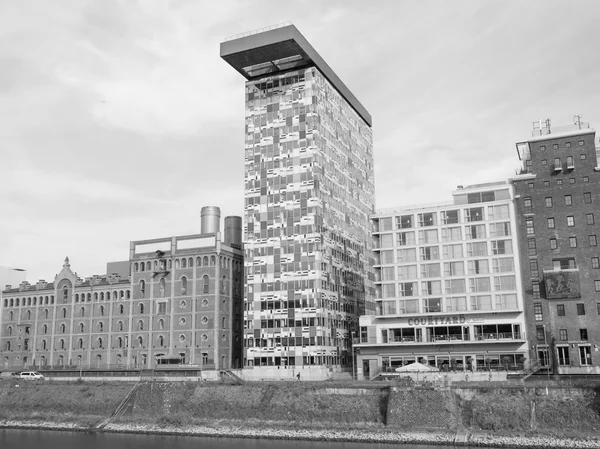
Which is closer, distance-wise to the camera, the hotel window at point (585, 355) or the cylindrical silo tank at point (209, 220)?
the hotel window at point (585, 355)

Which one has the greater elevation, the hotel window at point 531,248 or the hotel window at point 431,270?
the hotel window at point 531,248

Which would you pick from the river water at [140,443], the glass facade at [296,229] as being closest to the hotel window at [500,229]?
the glass facade at [296,229]

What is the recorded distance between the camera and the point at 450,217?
108m

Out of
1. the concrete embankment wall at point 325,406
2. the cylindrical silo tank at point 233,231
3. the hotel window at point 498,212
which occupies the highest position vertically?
the cylindrical silo tank at point 233,231

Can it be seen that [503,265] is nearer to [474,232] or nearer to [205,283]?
[474,232]

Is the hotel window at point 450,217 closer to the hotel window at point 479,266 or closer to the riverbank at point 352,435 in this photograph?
the hotel window at point 479,266

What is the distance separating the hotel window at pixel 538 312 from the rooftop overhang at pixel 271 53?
203 ft

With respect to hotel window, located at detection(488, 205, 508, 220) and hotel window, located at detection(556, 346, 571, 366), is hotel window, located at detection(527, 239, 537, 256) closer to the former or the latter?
hotel window, located at detection(488, 205, 508, 220)

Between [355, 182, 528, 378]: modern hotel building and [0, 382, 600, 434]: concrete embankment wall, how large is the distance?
27419 millimetres

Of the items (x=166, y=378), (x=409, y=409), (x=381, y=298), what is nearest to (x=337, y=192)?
(x=381, y=298)

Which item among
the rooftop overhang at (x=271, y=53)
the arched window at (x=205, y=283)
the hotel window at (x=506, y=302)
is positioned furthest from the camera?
the arched window at (x=205, y=283)

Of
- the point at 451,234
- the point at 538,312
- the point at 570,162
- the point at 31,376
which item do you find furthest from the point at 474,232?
the point at 31,376

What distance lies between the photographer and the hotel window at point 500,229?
104062mm

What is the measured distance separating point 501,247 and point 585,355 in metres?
20.5
